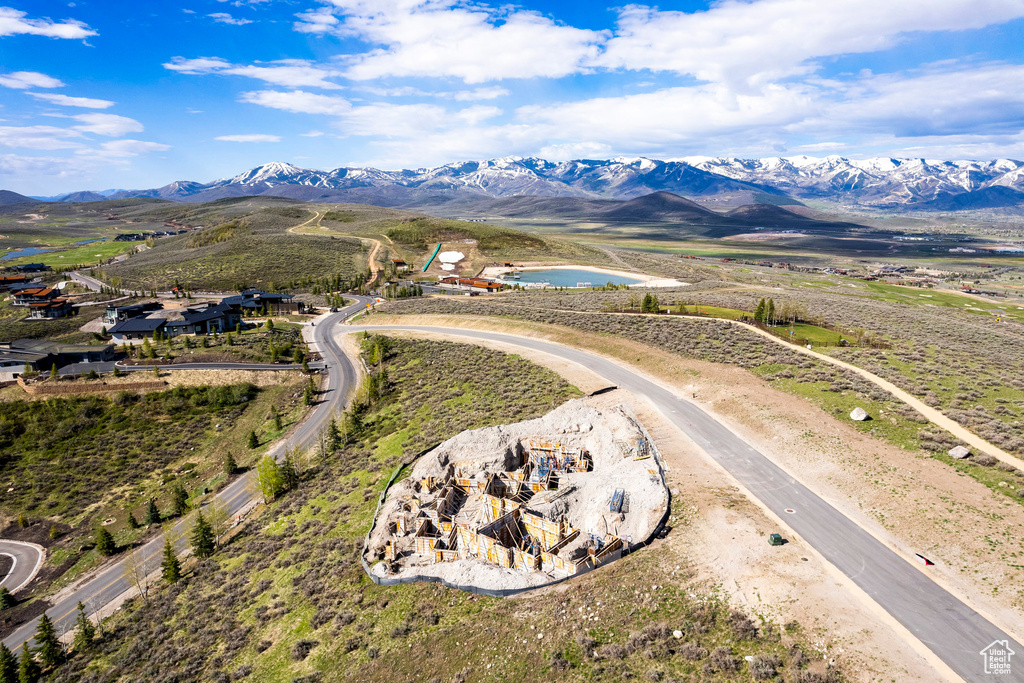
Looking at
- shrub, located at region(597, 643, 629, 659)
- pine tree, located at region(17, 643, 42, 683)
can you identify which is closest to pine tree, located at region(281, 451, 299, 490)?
pine tree, located at region(17, 643, 42, 683)

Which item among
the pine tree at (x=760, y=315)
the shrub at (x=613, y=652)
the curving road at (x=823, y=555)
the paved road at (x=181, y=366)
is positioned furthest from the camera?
the paved road at (x=181, y=366)

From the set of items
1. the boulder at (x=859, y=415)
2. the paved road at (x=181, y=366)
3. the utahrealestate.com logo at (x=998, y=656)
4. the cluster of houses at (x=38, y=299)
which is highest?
the cluster of houses at (x=38, y=299)

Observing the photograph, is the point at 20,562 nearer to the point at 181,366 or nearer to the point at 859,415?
the point at 181,366

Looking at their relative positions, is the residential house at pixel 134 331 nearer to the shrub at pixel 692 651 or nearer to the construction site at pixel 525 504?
the construction site at pixel 525 504

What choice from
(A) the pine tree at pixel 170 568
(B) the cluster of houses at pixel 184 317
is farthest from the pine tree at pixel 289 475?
(B) the cluster of houses at pixel 184 317

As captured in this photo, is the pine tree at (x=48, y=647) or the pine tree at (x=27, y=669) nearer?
the pine tree at (x=27, y=669)

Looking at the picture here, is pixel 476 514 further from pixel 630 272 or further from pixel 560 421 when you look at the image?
pixel 630 272

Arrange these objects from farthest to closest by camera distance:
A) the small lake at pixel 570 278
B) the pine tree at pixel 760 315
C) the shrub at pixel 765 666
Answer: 1. the small lake at pixel 570 278
2. the pine tree at pixel 760 315
3. the shrub at pixel 765 666
